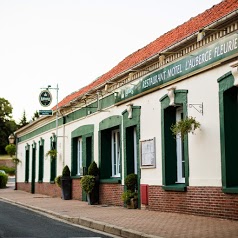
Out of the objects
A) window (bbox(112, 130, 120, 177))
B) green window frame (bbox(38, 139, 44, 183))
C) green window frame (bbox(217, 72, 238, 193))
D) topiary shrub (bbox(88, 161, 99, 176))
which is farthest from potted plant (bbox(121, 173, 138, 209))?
green window frame (bbox(38, 139, 44, 183))

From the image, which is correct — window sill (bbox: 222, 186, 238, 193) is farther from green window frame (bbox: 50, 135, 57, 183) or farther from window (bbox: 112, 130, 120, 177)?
green window frame (bbox: 50, 135, 57, 183)

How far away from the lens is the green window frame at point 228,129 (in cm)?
1213

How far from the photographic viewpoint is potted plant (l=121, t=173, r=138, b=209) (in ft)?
56.2

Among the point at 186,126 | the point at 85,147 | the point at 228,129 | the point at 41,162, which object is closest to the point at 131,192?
the point at 186,126

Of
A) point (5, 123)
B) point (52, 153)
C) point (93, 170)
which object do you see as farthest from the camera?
point (5, 123)

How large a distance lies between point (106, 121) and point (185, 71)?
6.71 metres

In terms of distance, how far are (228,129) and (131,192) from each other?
231 inches

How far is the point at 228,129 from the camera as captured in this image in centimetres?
1233

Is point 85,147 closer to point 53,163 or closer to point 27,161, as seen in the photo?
point 53,163

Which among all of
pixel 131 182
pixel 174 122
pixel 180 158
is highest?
pixel 174 122

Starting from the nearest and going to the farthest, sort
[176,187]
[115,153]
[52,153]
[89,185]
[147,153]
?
1. [176,187]
2. [147,153]
3. [89,185]
4. [115,153]
5. [52,153]

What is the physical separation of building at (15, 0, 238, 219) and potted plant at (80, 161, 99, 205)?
0.85 ft

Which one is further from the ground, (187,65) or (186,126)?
(187,65)

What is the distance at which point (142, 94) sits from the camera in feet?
55.8
